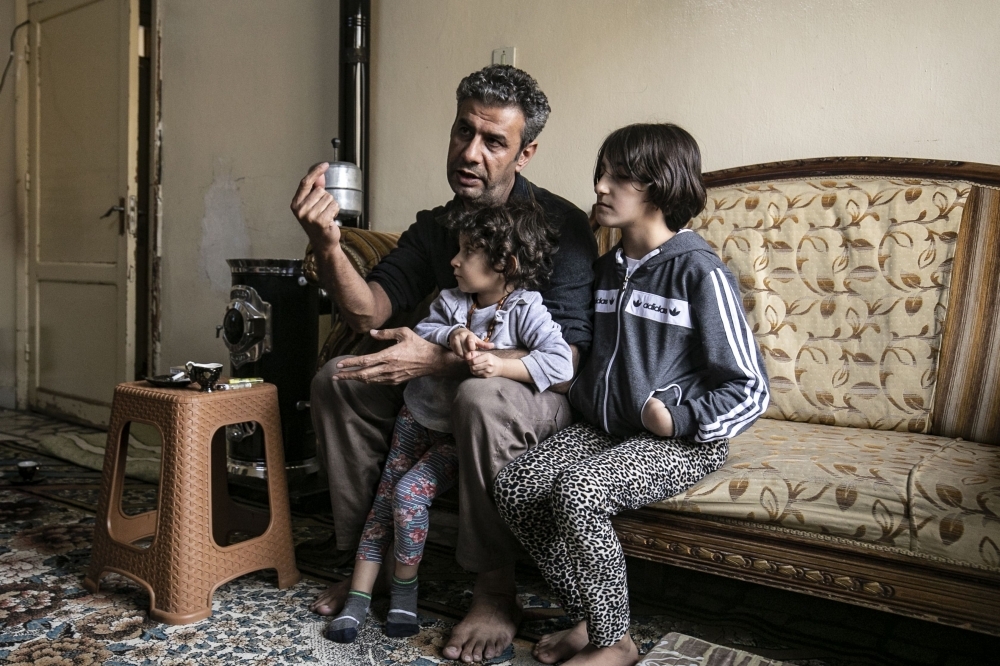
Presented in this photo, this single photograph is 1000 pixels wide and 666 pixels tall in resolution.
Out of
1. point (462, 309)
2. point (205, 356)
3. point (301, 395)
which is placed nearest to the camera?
point (462, 309)

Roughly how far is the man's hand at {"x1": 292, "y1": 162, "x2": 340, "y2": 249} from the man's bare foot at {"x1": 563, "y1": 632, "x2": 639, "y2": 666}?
0.97 m

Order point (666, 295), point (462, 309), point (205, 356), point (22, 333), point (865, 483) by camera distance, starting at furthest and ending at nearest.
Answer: point (22, 333)
point (205, 356)
point (462, 309)
point (666, 295)
point (865, 483)

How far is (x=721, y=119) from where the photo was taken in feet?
7.40

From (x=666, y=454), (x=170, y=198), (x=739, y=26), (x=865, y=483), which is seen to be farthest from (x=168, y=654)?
(x=170, y=198)

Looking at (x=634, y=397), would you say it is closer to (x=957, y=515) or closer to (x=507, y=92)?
(x=957, y=515)

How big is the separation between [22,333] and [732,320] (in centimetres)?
411

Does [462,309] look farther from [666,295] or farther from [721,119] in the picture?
[721,119]

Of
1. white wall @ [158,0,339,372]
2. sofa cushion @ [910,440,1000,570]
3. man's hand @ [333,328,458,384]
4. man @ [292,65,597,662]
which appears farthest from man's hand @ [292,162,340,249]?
white wall @ [158,0,339,372]

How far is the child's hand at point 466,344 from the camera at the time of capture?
1.58 m

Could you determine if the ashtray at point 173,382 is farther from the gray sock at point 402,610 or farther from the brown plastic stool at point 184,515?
the gray sock at point 402,610

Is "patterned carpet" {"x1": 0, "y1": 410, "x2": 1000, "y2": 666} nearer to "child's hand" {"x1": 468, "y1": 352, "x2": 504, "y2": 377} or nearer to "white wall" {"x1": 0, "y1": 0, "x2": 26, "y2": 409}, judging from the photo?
"child's hand" {"x1": 468, "y1": 352, "x2": 504, "y2": 377}

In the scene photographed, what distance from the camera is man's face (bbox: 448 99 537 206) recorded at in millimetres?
1826

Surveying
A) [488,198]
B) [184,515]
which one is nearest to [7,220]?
[184,515]

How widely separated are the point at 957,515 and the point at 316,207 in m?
1.31
